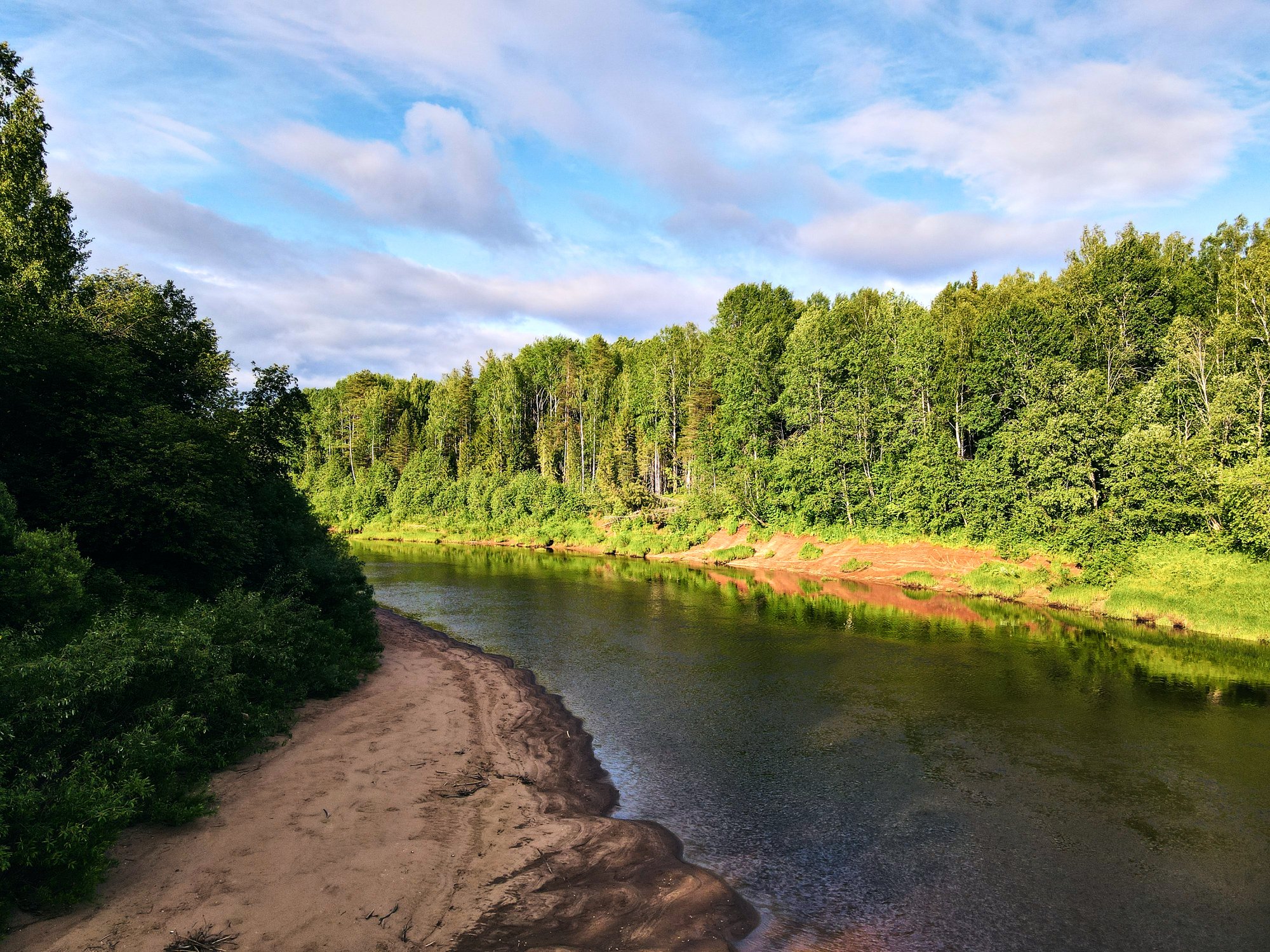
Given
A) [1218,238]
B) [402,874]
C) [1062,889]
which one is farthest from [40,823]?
[1218,238]

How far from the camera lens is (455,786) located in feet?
46.0

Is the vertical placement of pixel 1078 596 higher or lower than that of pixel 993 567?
lower

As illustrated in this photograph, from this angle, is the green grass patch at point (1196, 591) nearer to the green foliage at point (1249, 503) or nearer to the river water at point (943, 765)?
the green foliage at point (1249, 503)

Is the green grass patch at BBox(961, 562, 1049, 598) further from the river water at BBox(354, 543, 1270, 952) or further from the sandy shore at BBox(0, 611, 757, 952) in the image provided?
the sandy shore at BBox(0, 611, 757, 952)

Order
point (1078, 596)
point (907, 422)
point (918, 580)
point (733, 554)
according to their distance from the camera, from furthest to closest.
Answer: point (733, 554)
point (907, 422)
point (918, 580)
point (1078, 596)

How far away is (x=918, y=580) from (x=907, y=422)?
14565mm

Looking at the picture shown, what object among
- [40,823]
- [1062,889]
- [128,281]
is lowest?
[1062,889]

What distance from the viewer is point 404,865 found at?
429 inches

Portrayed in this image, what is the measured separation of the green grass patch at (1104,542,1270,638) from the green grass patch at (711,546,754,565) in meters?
28.7

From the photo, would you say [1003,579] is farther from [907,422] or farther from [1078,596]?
[907,422]

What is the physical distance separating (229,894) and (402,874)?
2.49m

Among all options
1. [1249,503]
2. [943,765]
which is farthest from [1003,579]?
[943,765]

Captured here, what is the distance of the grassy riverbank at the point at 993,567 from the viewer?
30172mm

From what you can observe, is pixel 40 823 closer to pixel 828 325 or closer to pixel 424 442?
pixel 828 325
